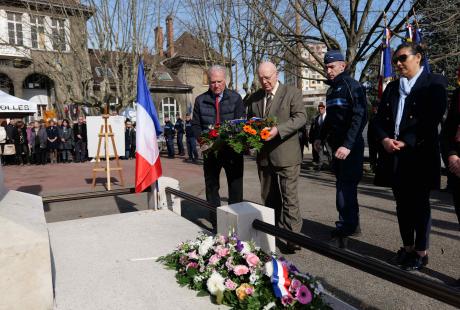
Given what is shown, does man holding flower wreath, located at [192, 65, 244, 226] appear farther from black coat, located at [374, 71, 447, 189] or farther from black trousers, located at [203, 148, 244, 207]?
black coat, located at [374, 71, 447, 189]

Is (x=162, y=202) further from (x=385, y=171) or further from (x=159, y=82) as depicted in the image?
(x=159, y=82)

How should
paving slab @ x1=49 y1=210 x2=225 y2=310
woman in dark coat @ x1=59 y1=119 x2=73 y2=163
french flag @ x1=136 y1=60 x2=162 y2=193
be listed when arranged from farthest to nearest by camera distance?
woman in dark coat @ x1=59 y1=119 x2=73 y2=163 < french flag @ x1=136 y1=60 x2=162 y2=193 < paving slab @ x1=49 y1=210 x2=225 y2=310

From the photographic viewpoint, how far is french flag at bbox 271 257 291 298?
2.55 metres

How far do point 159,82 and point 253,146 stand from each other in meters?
36.8

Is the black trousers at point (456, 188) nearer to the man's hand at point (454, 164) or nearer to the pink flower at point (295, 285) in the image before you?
the man's hand at point (454, 164)

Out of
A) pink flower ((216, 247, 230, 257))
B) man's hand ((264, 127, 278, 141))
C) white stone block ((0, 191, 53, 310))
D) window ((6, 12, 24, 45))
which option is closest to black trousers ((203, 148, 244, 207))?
man's hand ((264, 127, 278, 141))

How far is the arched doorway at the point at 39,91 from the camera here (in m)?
31.8

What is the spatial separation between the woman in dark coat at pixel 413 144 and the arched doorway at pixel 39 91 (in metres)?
32.7

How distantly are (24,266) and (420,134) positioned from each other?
10.7 ft

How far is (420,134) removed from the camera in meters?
3.45

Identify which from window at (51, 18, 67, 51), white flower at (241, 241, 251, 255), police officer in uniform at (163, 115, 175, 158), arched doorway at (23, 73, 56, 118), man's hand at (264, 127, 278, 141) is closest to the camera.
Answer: white flower at (241, 241, 251, 255)

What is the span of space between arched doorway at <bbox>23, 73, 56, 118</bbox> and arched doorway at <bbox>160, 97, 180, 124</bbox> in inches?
424

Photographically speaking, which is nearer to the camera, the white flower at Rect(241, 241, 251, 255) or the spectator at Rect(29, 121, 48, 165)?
the white flower at Rect(241, 241, 251, 255)

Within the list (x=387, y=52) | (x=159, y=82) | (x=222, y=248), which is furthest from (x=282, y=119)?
(x=159, y=82)
